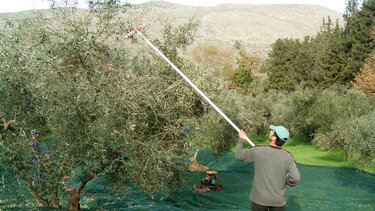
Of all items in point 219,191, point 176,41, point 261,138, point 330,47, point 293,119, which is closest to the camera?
point 176,41

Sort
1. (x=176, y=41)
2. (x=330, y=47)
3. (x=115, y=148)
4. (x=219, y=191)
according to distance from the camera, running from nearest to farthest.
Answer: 1. (x=115, y=148)
2. (x=176, y=41)
3. (x=219, y=191)
4. (x=330, y=47)

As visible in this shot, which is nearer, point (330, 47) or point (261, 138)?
point (261, 138)

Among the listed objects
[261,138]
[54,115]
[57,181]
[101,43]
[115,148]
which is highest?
[101,43]

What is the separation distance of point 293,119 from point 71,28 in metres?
26.1

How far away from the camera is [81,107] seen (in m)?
6.99

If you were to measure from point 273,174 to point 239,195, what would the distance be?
413 inches

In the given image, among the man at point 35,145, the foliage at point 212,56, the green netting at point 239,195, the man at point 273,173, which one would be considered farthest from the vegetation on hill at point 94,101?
the foliage at point 212,56

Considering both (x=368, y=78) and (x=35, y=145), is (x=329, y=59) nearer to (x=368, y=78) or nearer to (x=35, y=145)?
(x=368, y=78)

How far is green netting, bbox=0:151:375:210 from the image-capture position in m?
11.6

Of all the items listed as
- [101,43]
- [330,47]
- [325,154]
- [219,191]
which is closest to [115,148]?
[101,43]

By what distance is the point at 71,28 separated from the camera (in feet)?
28.2

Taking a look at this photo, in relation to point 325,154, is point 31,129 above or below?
above

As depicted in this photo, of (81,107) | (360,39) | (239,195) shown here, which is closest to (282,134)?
(81,107)

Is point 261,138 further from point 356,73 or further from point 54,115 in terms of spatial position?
point 54,115
